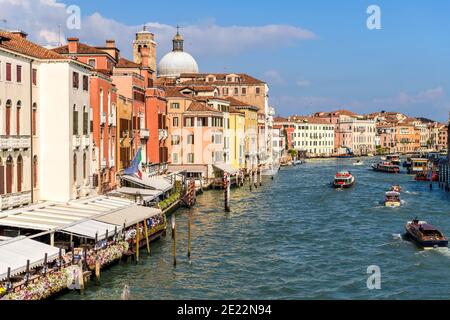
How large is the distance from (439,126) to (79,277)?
157 m

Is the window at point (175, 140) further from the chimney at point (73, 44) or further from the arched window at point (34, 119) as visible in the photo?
the arched window at point (34, 119)

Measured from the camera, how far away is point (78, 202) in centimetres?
1986

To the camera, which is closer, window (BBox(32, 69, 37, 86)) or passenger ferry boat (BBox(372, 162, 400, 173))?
window (BBox(32, 69, 37, 86))

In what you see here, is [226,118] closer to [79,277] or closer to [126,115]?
[126,115]

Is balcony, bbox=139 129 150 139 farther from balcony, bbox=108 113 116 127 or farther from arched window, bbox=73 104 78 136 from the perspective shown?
arched window, bbox=73 104 78 136

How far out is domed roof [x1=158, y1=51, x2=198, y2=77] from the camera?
267ft

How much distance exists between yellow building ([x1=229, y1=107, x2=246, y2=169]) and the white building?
32578 millimetres

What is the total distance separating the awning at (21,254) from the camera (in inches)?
482

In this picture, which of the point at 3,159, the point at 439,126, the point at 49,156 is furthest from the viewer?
the point at 439,126

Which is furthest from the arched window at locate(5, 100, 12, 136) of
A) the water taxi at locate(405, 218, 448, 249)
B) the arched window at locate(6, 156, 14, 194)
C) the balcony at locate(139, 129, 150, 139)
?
the balcony at locate(139, 129, 150, 139)

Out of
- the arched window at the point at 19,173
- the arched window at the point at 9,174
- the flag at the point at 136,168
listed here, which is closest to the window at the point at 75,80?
the arched window at the point at 19,173

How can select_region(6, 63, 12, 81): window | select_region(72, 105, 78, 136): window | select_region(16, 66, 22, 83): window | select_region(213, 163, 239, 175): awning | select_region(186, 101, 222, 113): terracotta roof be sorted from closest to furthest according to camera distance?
select_region(6, 63, 12, 81): window → select_region(16, 66, 22, 83): window → select_region(72, 105, 78, 136): window → select_region(186, 101, 222, 113): terracotta roof → select_region(213, 163, 239, 175): awning

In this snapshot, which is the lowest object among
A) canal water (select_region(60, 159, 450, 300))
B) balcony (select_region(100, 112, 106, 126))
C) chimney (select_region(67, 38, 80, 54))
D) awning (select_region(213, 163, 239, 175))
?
canal water (select_region(60, 159, 450, 300))
